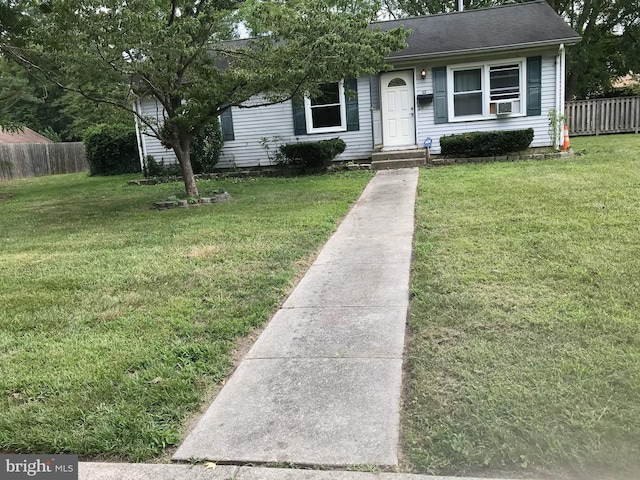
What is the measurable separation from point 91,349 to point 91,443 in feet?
3.61

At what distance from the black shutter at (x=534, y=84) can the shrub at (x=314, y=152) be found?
482cm

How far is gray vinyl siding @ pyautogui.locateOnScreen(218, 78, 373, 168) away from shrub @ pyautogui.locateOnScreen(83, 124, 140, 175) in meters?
5.21

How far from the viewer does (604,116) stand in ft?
59.4

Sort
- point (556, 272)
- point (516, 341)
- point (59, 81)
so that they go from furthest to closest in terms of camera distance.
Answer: point (59, 81) < point (556, 272) < point (516, 341)

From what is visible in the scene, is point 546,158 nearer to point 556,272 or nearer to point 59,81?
point 556,272

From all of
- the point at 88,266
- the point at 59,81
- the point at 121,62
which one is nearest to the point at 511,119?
the point at 121,62


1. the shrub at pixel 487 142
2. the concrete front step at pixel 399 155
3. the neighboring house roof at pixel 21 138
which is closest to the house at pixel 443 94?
A: the concrete front step at pixel 399 155

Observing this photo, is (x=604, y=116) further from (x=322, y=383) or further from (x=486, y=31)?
(x=322, y=383)

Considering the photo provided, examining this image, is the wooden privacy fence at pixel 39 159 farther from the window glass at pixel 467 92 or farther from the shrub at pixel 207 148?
the window glass at pixel 467 92

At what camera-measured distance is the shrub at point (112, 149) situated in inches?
720

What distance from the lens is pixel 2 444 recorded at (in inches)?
95.3

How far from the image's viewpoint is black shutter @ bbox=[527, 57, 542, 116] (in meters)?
12.8

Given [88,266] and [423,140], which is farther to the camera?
[423,140]

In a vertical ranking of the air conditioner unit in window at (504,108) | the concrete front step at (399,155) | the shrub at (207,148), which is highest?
the air conditioner unit in window at (504,108)
